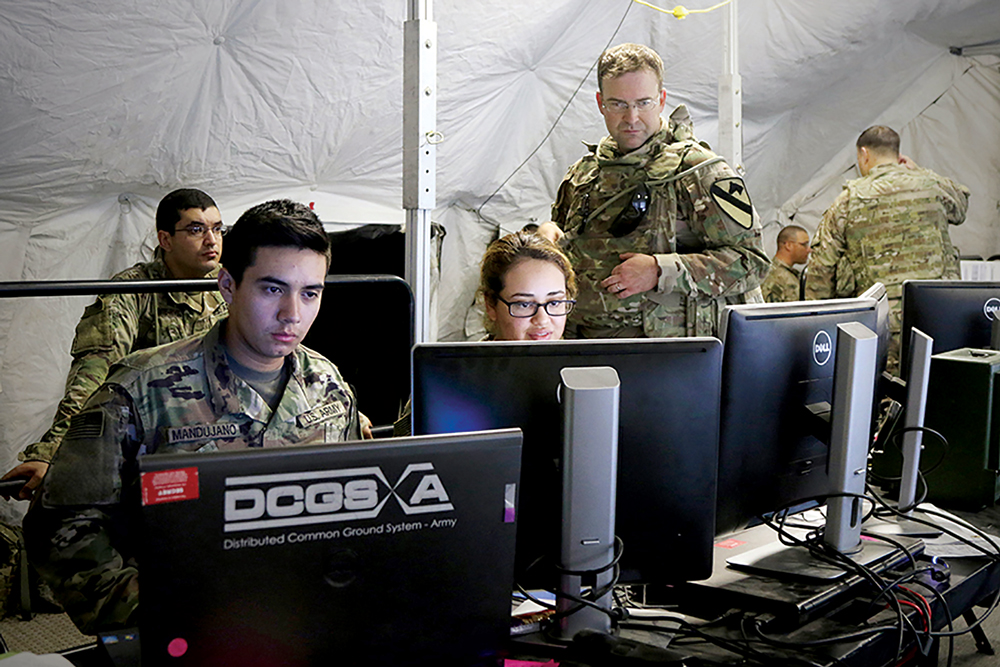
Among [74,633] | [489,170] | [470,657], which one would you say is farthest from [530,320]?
[489,170]

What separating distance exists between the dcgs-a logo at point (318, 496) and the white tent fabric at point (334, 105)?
1748 millimetres

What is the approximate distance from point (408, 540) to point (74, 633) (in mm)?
2316

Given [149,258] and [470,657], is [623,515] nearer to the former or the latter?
[470,657]

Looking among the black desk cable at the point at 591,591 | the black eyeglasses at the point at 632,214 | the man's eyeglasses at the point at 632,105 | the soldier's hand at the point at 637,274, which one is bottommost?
the black desk cable at the point at 591,591

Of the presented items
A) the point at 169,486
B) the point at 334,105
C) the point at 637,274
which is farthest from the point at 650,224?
the point at 169,486

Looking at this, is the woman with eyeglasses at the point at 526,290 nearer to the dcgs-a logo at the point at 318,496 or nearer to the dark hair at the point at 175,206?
the dcgs-a logo at the point at 318,496

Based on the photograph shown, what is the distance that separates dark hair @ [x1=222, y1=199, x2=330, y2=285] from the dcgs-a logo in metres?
0.79

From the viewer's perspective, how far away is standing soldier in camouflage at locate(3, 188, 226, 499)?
8.41ft

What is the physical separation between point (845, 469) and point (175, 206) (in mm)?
2128

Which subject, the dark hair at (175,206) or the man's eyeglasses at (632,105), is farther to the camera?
the dark hair at (175,206)

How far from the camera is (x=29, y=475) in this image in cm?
221

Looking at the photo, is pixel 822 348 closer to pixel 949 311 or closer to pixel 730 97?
pixel 949 311

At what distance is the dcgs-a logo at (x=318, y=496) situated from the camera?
85cm

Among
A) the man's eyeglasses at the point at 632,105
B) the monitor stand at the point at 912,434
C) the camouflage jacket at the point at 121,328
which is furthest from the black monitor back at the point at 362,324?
the monitor stand at the point at 912,434
